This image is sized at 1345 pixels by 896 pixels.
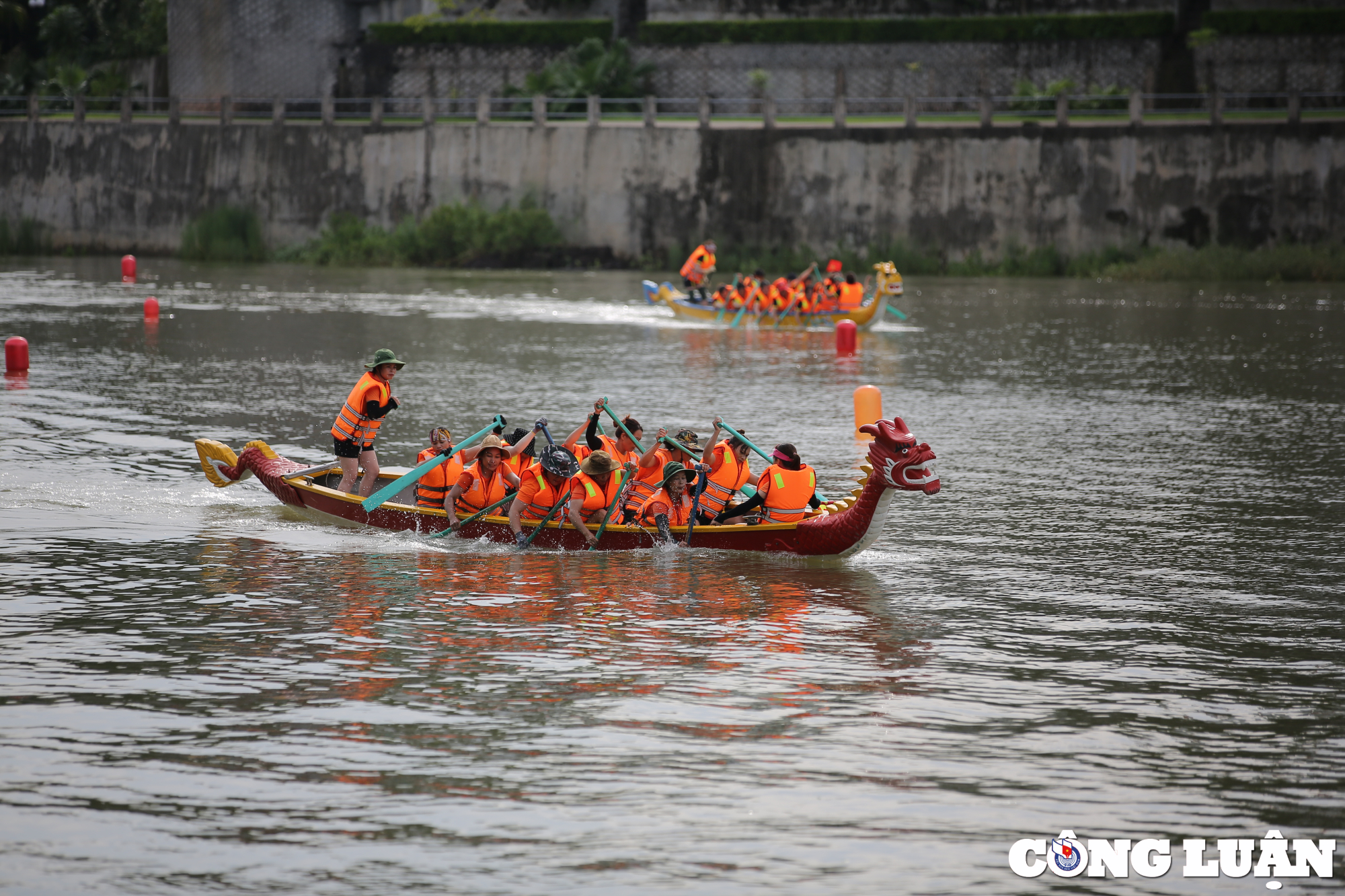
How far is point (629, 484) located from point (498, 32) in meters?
44.2

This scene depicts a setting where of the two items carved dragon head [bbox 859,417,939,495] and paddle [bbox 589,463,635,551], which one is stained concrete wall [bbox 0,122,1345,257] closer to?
paddle [bbox 589,463,635,551]

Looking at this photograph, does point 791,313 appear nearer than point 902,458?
No

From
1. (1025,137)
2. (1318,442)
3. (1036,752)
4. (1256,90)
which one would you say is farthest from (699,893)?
(1256,90)

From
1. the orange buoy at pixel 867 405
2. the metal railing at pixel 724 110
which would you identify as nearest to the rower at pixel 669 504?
the orange buoy at pixel 867 405

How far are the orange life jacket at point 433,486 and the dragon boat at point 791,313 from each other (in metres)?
19.3

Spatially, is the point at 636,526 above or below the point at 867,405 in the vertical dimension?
below

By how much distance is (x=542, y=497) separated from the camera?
1345 centimetres

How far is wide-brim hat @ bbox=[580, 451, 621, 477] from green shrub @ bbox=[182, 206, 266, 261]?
131ft

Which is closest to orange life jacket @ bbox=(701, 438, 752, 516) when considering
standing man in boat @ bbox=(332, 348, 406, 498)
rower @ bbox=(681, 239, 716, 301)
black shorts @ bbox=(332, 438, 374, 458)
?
standing man in boat @ bbox=(332, 348, 406, 498)

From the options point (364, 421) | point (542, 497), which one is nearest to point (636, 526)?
point (542, 497)

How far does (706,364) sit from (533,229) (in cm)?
2204

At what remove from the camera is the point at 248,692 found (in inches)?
375

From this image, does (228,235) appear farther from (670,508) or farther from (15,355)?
(670,508)

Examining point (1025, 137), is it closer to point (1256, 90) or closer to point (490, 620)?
point (1256, 90)
